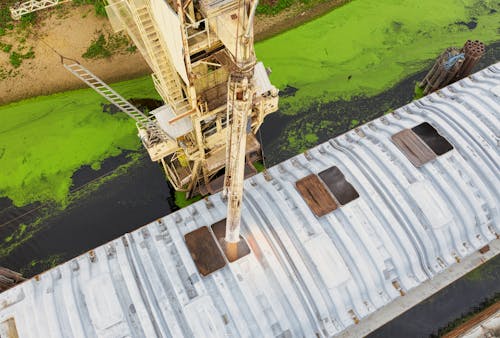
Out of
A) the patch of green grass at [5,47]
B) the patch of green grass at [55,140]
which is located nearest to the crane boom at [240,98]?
the patch of green grass at [55,140]

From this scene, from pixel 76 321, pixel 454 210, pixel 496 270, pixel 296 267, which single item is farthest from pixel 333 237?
pixel 496 270

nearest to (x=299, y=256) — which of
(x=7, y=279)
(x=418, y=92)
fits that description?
(x=7, y=279)

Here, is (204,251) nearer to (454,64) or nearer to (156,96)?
(156,96)

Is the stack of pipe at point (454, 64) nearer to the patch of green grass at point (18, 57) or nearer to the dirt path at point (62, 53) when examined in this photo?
the dirt path at point (62, 53)

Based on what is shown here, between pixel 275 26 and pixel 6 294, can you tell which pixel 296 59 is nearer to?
pixel 275 26

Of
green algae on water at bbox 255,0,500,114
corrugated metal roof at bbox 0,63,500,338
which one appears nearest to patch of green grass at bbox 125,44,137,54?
green algae on water at bbox 255,0,500,114

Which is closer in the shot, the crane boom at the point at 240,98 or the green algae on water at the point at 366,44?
the crane boom at the point at 240,98
